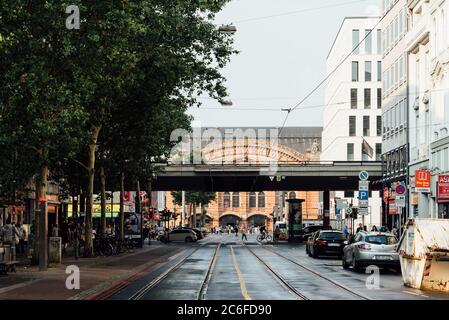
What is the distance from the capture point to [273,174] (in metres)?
73.4

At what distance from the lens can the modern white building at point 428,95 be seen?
47.3 m

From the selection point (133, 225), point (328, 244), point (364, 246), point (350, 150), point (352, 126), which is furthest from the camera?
point (350, 150)

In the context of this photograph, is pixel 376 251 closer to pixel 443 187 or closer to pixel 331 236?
pixel 331 236

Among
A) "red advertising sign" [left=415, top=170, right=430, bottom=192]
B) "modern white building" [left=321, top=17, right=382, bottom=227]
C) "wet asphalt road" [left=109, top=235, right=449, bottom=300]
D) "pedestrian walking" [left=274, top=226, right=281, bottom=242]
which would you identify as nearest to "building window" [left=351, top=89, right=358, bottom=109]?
"modern white building" [left=321, top=17, right=382, bottom=227]

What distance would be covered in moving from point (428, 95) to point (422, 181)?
276 inches

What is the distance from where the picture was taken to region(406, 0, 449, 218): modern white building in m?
47.3

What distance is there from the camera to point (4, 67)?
2566 cm

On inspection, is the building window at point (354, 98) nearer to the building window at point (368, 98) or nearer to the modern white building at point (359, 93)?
the modern white building at point (359, 93)

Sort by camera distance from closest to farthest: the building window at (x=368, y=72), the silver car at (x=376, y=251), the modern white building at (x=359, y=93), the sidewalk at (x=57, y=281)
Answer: the sidewalk at (x=57, y=281)
the silver car at (x=376, y=251)
the modern white building at (x=359, y=93)
the building window at (x=368, y=72)

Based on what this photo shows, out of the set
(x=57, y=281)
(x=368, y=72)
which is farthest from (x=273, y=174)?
(x=57, y=281)

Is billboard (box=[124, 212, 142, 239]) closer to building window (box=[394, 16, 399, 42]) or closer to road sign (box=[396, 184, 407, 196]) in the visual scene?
building window (box=[394, 16, 399, 42])

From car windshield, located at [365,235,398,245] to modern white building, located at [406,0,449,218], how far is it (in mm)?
17906

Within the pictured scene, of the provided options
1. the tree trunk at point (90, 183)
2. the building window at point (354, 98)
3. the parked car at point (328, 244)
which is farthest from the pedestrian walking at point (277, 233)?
the tree trunk at point (90, 183)

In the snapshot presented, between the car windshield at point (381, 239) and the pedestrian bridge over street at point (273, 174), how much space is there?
1653 inches
